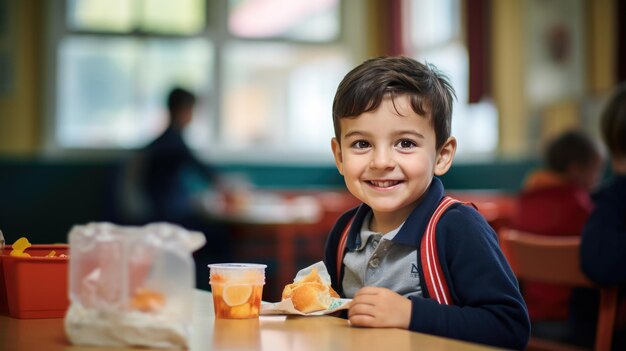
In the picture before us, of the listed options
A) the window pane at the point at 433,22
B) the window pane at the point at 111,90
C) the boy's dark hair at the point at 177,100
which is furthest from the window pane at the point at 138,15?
the boy's dark hair at the point at 177,100

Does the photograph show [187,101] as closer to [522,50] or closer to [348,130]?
[522,50]

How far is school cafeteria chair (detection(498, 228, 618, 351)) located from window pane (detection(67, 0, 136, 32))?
5913 millimetres

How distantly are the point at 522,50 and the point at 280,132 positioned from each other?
2782 mm

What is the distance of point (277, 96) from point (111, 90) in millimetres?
1598

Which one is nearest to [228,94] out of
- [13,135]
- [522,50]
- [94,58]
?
[94,58]

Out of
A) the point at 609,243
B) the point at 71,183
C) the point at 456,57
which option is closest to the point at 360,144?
the point at 609,243

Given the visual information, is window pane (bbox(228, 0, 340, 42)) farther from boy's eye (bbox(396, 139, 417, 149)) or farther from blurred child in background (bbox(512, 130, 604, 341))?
boy's eye (bbox(396, 139, 417, 149))

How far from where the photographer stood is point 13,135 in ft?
25.3

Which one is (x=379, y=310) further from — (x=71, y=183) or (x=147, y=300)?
(x=71, y=183)

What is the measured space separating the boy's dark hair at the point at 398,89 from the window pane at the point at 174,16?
6.85 m

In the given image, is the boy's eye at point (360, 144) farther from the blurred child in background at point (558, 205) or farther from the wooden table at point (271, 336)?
the blurred child in background at point (558, 205)

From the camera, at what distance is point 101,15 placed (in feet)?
25.9

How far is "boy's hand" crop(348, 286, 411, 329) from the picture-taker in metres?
1.09

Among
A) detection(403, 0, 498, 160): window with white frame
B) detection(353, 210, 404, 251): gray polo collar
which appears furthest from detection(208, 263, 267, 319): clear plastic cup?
detection(403, 0, 498, 160): window with white frame
